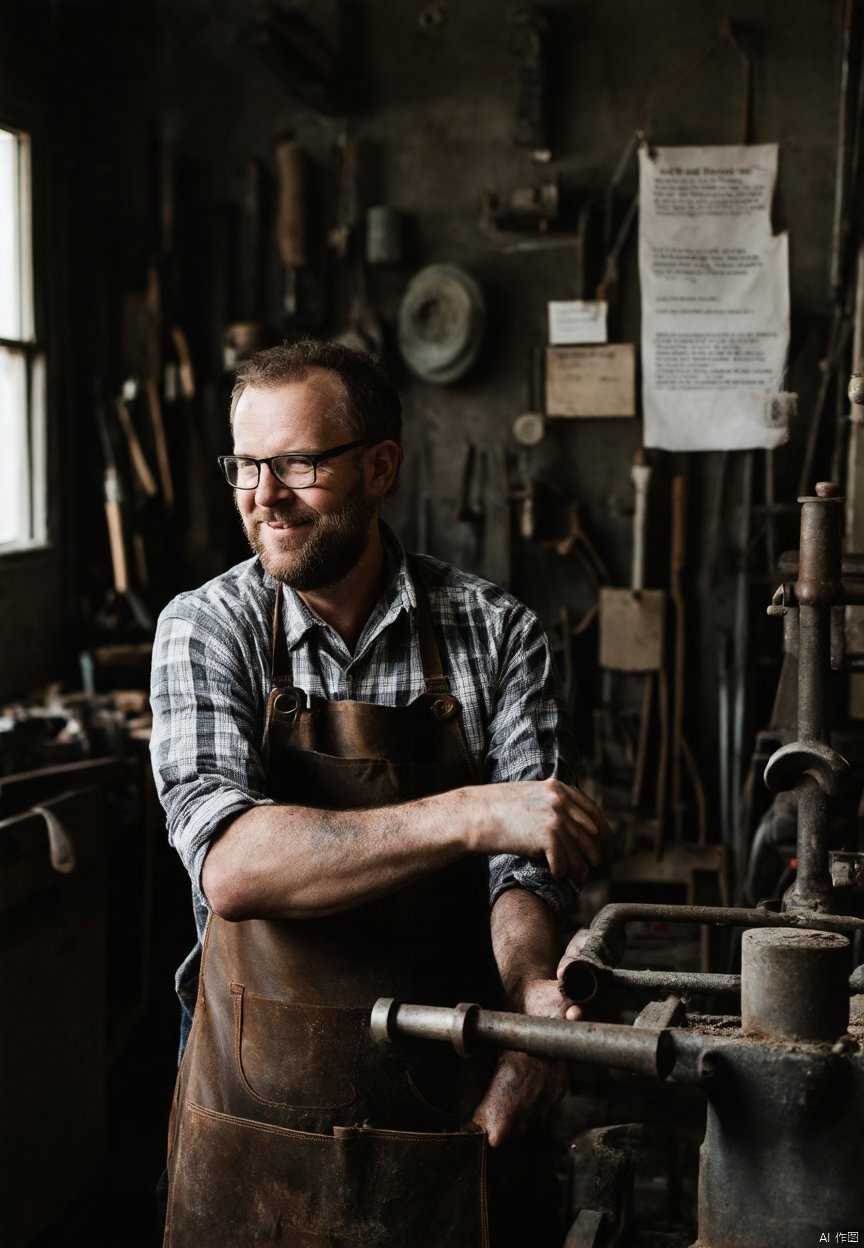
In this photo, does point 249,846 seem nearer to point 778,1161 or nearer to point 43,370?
point 778,1161

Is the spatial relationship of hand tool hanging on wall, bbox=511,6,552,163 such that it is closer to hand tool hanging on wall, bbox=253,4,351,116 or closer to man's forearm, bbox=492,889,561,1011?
hand tool hanging on wall, bbox=253,4,351,116

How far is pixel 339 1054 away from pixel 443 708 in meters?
0.52

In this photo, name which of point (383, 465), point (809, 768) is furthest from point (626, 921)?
point (383, 465)

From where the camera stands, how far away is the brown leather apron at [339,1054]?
179 centimetres

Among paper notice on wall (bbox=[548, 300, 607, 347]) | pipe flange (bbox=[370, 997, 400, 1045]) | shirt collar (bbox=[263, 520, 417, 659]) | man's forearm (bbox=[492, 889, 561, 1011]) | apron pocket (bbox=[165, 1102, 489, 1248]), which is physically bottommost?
apron pocket (bbox=[165, 1102, 489, 1248])

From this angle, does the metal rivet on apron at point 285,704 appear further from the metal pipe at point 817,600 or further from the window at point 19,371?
the window at point 19,371

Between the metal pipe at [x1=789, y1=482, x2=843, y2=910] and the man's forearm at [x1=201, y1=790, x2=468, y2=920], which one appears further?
the metal pipe at [x1=789, y1=482, x2=843, y2=910]

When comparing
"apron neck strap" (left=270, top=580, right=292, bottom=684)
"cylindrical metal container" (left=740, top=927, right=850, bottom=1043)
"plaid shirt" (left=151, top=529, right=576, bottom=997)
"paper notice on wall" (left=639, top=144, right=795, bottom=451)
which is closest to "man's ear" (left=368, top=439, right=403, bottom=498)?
"plaid shirt" (left=151, top=529, right=576, bottom=997)

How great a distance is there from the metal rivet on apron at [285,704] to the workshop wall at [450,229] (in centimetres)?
269

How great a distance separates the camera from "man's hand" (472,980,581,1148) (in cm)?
180

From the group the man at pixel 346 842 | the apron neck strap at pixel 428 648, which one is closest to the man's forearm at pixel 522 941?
the man at pixel 346 842

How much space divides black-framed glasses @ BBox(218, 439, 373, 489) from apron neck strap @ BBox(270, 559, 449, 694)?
6.4 inches

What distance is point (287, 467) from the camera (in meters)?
2.02

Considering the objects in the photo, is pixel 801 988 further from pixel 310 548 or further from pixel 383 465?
pixel 383 465
